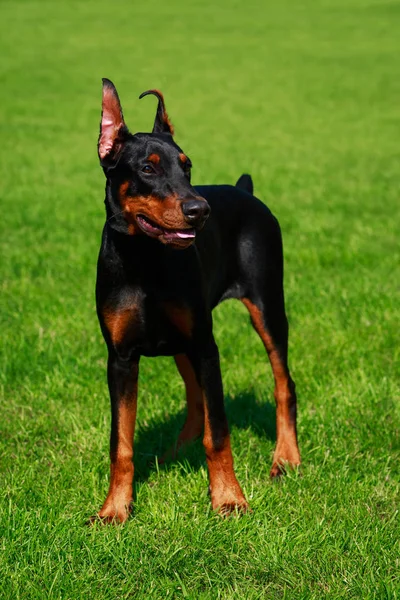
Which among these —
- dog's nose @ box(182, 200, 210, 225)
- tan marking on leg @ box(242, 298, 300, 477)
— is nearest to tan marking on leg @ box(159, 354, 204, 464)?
tan marking on leg @ box(242, 298, 300, 477)

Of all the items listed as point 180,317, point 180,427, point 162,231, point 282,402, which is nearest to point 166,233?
point 162,231

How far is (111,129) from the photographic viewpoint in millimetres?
4160

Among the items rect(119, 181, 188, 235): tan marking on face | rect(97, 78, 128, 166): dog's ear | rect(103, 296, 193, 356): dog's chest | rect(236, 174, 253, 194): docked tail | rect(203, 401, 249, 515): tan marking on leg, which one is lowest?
rect(203, 401, 249, 515): tan marking on leg

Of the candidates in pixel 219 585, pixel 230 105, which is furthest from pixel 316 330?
pixel 230 105

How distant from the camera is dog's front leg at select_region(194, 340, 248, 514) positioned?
435 cm

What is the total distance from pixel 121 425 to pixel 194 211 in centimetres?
117

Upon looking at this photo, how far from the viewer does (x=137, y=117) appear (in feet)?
69.2

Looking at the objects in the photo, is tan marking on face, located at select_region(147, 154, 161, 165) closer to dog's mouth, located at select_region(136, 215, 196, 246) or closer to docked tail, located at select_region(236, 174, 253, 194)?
dog's mouth, located at select_region(136, 215, 196, 246)

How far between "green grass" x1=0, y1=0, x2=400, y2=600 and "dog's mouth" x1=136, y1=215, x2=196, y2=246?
1.25 meters

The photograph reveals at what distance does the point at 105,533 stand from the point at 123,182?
1.52 meters

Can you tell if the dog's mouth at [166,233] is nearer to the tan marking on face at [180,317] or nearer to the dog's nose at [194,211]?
the dog's nose at [194,211]

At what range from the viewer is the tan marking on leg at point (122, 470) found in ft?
14.1

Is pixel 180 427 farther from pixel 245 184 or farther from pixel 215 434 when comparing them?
pixel 245 184

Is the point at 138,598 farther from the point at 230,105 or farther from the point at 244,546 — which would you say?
the point at 230,105
